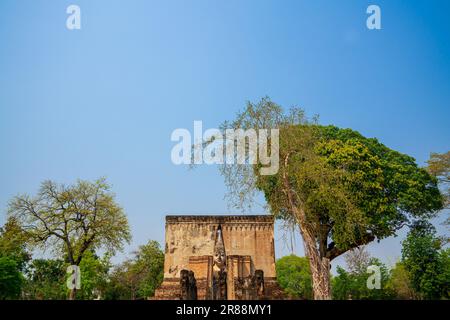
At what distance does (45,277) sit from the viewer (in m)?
54.4

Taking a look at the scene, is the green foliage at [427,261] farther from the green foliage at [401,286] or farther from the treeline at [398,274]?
the green foliage at [401,286]

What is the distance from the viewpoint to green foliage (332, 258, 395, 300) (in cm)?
4119

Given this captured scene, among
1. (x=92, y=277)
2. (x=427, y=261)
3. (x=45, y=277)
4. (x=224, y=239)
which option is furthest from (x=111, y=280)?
(x=427, y=261)

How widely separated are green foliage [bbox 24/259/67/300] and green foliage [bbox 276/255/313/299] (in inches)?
1130

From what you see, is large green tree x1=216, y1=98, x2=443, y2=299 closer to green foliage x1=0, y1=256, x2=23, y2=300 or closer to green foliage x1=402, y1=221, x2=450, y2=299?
green foliage x1=402, y1=221, x2=450, y2=299

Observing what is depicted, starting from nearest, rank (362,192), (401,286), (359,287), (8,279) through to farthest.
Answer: (362,192)
(8,279)
(359,287)
(401,286)

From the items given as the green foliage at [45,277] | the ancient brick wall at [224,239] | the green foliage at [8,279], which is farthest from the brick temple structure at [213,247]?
the green foliage at [45,277]

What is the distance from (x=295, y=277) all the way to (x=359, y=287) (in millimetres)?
21992

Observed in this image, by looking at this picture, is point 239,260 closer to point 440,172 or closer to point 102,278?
point 440,172

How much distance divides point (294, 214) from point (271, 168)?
2.22 metres

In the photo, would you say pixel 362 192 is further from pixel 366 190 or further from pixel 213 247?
pixel 213 247

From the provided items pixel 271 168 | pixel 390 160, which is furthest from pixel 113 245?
A: pixel 390 160

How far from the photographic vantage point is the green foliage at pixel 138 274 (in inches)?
1777
